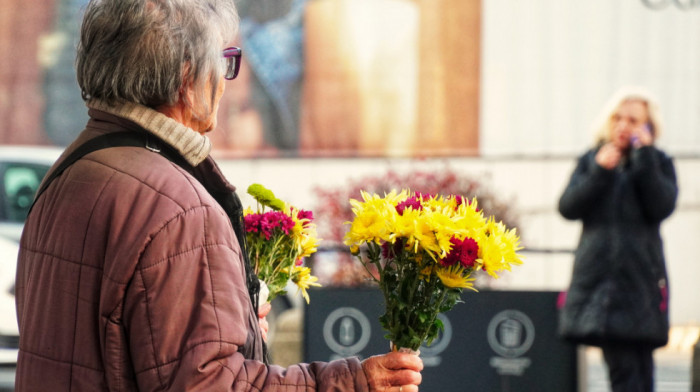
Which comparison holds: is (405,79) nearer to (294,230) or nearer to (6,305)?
(6,305)

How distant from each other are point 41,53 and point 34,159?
8.00 m

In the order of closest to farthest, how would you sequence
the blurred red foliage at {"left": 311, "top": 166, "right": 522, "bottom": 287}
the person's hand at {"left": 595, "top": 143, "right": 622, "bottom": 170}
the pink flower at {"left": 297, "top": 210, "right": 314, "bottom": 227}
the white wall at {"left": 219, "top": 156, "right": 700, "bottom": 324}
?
the pink flower at {"left": 297, "top": 210, "right": 314, "bottom": 227}
the person's hand at {"left": 595, "top": 143, "right": 622, "bottom": 170}
the blurred red foliage at {"left": 311, "top": 166, "right": 522, "bottom": 287}
the white wall at {"left": 219, "top": 156, "right": 700, "bottom": 324}

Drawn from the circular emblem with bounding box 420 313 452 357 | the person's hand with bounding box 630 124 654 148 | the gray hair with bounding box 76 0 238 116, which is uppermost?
the gray hair with bounding box 76 0 238 116

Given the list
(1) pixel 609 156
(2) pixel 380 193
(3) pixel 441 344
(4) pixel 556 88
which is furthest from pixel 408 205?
(4) pixel 556 88

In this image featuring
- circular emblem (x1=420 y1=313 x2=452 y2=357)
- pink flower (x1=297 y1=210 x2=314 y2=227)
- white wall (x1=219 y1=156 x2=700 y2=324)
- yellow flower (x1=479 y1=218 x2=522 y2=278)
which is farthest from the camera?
white wall (x1=219 y1=156 x2=700 y2=324)

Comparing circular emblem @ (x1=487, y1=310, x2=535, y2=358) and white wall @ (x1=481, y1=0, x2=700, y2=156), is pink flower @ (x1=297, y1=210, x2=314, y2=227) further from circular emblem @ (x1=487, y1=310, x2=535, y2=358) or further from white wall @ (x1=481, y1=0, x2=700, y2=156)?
white wall @ (x1=481, y1=0, x2=700, y2=156)

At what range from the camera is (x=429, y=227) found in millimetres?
2207

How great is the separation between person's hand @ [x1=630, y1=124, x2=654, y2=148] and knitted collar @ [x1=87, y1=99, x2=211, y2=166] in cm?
407

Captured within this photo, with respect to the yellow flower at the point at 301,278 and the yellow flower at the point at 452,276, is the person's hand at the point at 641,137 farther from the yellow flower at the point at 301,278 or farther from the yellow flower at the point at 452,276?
the yellow flower at the point at 452,276

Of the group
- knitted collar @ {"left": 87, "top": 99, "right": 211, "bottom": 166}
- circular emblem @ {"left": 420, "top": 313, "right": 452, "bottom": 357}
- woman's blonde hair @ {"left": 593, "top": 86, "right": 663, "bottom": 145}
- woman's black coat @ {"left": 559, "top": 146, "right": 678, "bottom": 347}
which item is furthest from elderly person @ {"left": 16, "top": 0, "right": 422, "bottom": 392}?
circular emblem @ {"left": 420, "top": 313, "right": 452, "bottom": 357}

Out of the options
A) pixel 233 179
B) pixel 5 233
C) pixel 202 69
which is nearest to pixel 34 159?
pixel 5 233

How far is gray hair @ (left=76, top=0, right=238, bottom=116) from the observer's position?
2100 mm

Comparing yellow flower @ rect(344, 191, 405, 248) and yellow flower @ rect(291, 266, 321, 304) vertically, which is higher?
yellow flower @ rect(344, 191, 405, 248)

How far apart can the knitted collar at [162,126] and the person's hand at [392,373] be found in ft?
1.93
